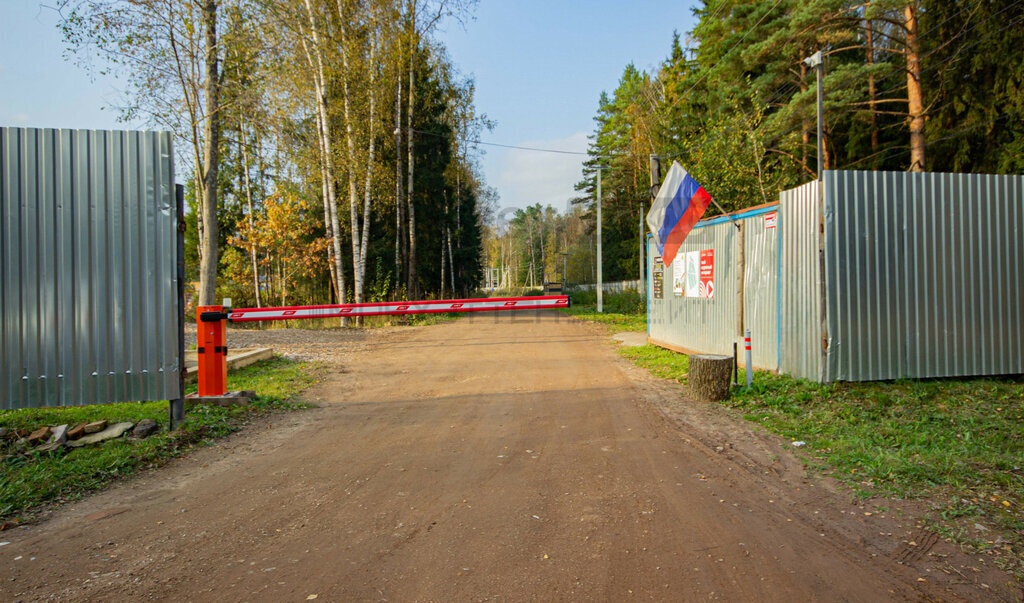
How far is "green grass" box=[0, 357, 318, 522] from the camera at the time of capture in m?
4.61

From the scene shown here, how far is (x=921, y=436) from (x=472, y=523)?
5073 mm

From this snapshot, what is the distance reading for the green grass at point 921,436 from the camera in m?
4.25

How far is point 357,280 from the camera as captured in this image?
69.4 ft

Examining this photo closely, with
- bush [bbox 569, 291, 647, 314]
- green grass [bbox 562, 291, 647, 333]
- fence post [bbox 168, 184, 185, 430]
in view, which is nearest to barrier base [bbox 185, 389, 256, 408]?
fence post [bbox 168, 184, 185, 430]

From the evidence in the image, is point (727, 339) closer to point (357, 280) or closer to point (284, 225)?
point (357, 280)

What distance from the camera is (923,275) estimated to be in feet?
27.5

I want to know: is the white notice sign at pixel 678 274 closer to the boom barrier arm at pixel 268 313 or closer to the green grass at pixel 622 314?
the boom barrier arm at pixel 268 313

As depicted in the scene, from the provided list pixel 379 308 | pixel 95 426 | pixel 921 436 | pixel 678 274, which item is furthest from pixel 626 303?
pixel 95 426

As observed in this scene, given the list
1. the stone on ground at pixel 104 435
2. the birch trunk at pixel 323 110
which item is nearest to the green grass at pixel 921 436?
the stone on ground at pixel 104 435

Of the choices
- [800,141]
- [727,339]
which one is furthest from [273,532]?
[800,141]

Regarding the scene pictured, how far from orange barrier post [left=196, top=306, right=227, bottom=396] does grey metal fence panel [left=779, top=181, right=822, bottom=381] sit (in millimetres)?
8536

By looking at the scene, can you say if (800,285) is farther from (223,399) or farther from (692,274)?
(223,399)

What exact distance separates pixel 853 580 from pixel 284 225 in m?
25.5

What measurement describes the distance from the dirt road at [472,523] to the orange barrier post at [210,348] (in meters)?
1.62
